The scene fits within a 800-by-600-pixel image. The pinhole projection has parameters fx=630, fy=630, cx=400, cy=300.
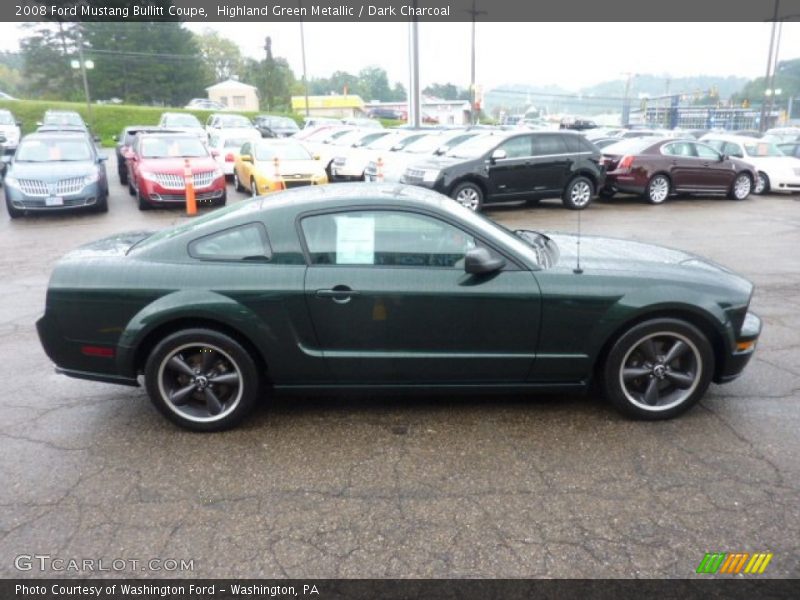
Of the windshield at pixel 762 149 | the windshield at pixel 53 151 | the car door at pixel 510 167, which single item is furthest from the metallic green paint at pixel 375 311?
the windshield at pixel 762 149

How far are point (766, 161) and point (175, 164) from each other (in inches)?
622

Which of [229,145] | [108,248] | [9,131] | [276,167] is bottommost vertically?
[276,167]

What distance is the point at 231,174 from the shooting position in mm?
18734

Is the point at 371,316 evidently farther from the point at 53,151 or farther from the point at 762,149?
the point at 762,149

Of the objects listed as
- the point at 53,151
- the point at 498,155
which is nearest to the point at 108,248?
the point at 498,155

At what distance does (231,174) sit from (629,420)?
16.7 meters

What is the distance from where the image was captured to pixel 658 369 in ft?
13.0

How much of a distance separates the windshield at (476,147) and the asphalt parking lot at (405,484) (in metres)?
8.68

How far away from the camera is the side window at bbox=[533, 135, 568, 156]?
13277 millimetres

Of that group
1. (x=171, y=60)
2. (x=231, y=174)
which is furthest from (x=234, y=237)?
(x=171, y=60)

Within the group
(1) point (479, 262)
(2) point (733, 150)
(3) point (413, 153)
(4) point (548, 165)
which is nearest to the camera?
(1) point (479, 262)

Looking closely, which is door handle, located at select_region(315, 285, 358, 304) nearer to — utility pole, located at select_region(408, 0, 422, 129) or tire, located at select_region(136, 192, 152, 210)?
tire, located at select_region(136, 192, 152, 210)

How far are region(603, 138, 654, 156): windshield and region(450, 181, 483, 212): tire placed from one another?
4.69m

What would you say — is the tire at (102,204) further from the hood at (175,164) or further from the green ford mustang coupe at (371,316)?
the green ford mustang coupe at (371,316)
